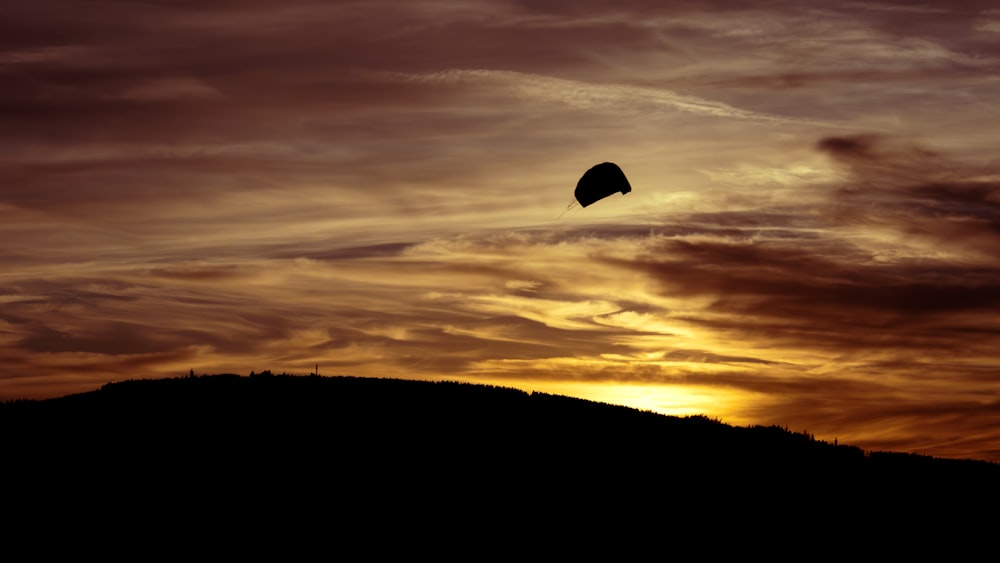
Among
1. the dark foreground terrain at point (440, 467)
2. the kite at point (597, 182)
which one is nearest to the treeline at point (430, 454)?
the dark foreground terrain at point (440, 467)

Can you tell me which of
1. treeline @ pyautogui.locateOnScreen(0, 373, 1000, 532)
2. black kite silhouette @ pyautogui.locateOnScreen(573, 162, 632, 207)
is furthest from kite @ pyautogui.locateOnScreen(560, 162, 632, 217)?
treeline @ pyautogui.locateOnScreen(0, 373, 1000, 532)

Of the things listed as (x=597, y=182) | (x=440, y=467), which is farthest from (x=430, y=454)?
(x=597, y=182)

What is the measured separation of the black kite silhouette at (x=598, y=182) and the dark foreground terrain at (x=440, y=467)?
614 centimetres

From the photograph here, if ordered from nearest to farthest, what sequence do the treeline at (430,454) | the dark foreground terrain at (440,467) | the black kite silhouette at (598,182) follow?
the dark foreground terrain at (440,467) < the treeline at (430,454) < the black kite silhouette at (598,182)

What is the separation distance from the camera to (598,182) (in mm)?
32781

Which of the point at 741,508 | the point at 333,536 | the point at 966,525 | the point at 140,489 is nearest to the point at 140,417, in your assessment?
the point at 140,489

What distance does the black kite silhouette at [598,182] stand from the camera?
32.8m

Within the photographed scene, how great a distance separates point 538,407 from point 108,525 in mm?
11017

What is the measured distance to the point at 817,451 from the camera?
96.4 ft

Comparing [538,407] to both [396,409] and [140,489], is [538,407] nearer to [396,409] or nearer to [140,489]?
[396,409]

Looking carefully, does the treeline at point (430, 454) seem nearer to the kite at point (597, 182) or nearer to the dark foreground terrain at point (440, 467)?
the dark foreground terrain at point (440, 467)

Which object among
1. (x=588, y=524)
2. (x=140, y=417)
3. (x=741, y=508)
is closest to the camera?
(x=588, y=524)

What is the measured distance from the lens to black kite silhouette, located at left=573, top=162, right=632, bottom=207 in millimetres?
32812

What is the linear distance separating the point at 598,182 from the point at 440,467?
11.2m
